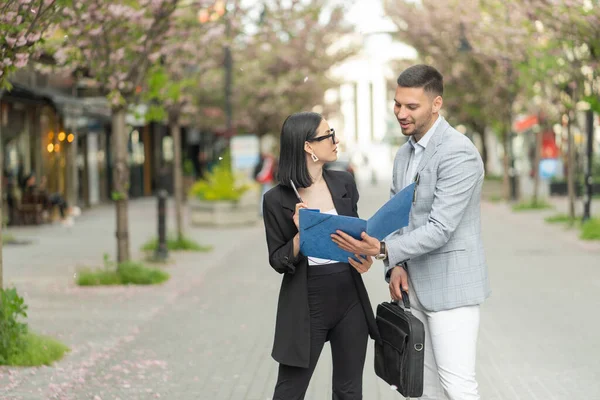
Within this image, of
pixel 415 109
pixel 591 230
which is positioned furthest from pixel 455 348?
pixel 591 230

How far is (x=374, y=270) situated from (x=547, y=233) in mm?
6634

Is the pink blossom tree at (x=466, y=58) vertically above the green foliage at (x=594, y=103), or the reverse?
the pink blossom tree at (x=466, y=58)

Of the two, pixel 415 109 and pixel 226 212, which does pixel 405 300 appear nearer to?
pixel 415 109

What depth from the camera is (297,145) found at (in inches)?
183

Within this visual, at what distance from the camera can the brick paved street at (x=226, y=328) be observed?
23.7ft

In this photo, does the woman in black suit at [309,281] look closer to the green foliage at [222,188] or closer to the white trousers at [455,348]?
the white trousers at [455,348]

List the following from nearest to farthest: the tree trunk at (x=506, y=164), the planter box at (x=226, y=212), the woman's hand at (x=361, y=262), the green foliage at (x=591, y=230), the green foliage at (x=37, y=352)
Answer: the woman's hand at (x=361, y=262) → the green foliage at (x=37, y=352) → the green foliage at (x=591, y=230) → the planter box at (x=226, y=212) → the tree trunk at (x=506, y=164)

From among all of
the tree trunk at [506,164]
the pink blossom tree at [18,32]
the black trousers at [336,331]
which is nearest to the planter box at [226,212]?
the tree trunk at [506,164]

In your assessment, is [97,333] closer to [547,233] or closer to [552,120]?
[547,233]

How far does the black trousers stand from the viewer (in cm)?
468

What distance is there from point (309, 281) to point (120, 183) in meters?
9.36

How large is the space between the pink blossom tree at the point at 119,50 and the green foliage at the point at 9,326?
4382 mm

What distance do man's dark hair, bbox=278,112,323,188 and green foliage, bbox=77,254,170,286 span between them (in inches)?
352

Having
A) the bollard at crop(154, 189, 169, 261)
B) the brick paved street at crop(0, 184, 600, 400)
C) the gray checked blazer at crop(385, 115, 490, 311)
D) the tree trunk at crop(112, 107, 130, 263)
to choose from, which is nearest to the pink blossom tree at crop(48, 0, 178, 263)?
the tree trunk at crop(112, 107, 130, 263)
